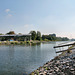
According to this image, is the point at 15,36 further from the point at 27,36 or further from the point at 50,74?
the point at 50,74

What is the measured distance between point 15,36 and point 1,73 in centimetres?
11803

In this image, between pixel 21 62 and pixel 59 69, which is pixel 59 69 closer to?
pixel 59 69

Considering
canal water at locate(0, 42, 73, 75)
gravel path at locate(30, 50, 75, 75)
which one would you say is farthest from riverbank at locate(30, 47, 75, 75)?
canal water at locate(0, 42, 73, 75)

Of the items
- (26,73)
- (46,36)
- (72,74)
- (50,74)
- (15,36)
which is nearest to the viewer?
(72,74)

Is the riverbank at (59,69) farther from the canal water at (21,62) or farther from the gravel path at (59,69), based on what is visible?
the canal water at (21,62)

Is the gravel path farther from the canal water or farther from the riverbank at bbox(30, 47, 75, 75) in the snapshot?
the canal water

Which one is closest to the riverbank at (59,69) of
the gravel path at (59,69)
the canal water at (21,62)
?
the gravel path at (59,69)

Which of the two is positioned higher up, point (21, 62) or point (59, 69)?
point (59, 69)

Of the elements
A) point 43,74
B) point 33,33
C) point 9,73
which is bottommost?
point 9,73

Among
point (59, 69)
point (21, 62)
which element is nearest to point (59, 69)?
point (59, 69)

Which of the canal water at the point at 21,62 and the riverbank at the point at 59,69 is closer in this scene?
the riverbank at the point at 59,69

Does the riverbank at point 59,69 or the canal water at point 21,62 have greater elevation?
the riverbank at point 59,69

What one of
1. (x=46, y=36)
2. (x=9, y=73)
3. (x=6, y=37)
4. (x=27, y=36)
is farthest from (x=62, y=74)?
(x=46, y=36)

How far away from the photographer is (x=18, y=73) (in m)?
10.7
